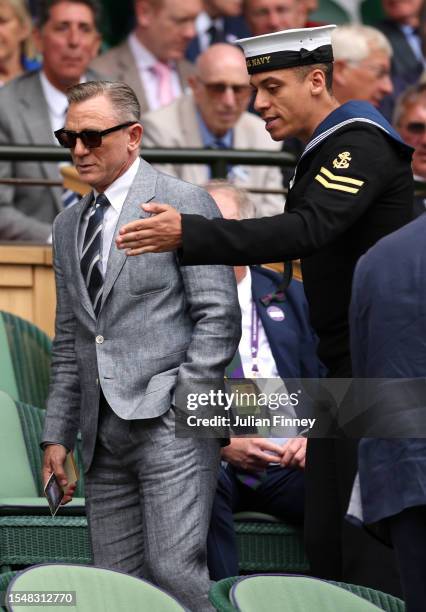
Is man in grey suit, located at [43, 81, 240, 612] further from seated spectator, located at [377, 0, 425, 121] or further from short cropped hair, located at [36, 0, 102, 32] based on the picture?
seated spectator, located at [377, 0, 425, 121]

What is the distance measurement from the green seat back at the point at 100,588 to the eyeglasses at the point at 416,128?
14.6 ft

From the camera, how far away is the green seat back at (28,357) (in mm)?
5926

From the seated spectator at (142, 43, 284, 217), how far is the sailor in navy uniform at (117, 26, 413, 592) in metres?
3.30

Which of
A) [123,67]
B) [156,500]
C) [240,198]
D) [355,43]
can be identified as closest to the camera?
[156,500]

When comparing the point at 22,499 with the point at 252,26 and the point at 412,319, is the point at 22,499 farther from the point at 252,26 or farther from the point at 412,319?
the point at 252,26

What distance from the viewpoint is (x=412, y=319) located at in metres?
3.06

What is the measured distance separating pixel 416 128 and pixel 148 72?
1.63m

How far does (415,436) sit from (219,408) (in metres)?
0.80

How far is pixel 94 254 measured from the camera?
413 cm

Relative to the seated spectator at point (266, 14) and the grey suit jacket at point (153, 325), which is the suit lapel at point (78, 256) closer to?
the grey suit jacket at point (153, 325)

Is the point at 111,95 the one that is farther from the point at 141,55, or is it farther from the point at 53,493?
the point at 141,55

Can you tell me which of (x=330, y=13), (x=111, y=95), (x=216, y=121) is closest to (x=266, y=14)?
(x=330, y=13)

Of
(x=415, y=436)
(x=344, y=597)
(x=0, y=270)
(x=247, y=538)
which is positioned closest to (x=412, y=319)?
(x=415, y=436)

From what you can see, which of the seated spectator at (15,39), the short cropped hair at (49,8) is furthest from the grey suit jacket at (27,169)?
the short cropped hair at (49,8)
